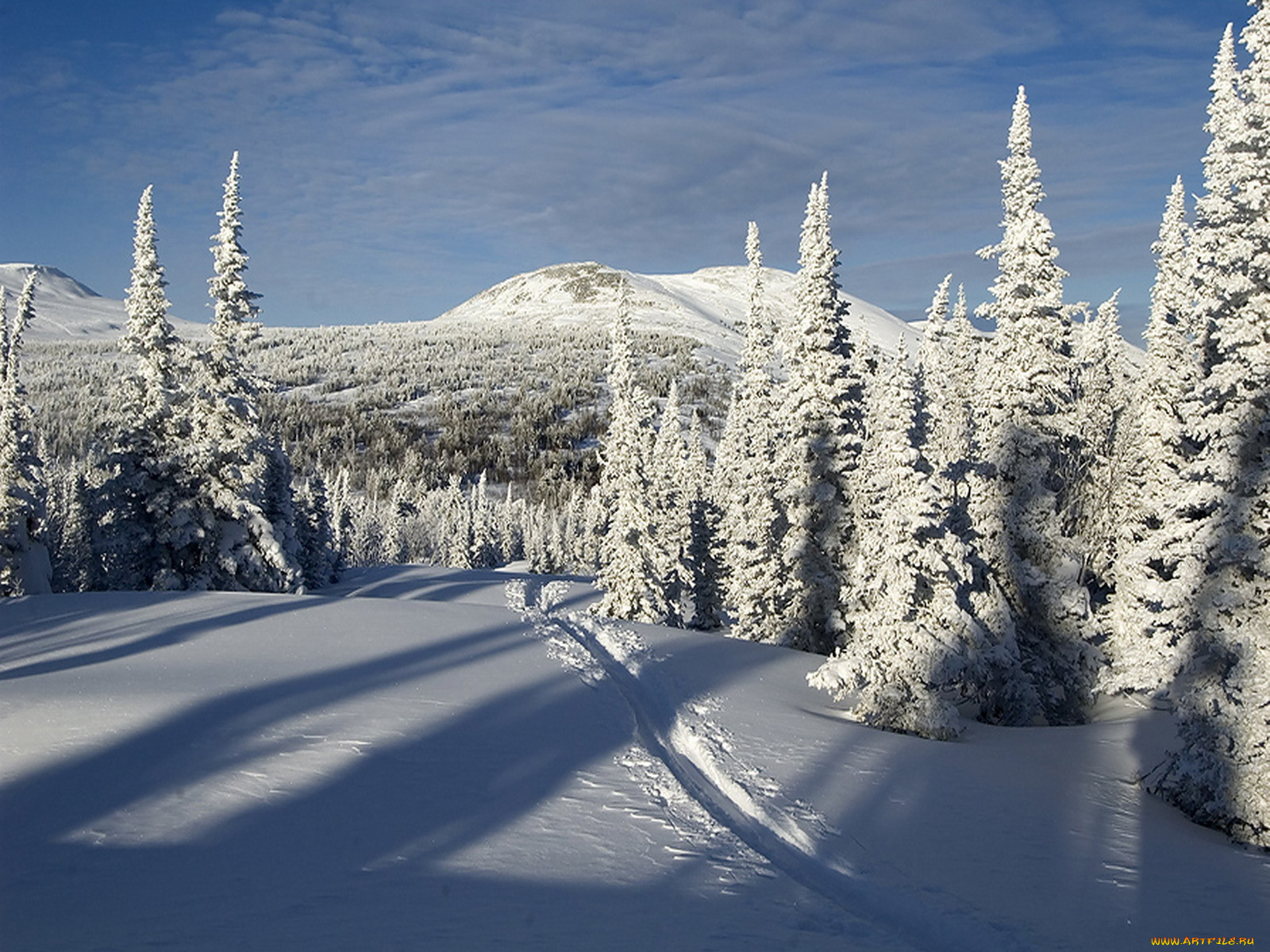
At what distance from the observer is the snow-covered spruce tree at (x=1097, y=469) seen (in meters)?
24.1

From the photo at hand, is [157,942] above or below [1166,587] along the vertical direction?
below

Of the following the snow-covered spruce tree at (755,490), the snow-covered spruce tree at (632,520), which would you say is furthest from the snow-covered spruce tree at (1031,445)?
the snow-covered spruce tree at (632,520)

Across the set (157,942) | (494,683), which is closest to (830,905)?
(157,942)

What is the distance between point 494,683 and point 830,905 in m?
9.76

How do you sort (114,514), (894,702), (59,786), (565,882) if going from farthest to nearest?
(114,514) → (894,702) → (59,786) → (565,882)

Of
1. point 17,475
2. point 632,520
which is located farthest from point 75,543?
point 632,520

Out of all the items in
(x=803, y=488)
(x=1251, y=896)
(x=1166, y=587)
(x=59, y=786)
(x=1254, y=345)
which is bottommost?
(x=1251, y=896)

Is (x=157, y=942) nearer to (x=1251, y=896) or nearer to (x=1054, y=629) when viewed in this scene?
(x=1251, y=896)

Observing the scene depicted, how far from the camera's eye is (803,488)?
25703 millimetres

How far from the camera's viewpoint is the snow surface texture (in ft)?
26.7

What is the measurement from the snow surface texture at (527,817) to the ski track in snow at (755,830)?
0.05 meters

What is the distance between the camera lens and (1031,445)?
20.3 metres

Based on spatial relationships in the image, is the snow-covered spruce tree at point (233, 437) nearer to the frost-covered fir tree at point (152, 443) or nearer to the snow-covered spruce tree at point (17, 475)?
the frost-covered fir tree at point (152, 443)

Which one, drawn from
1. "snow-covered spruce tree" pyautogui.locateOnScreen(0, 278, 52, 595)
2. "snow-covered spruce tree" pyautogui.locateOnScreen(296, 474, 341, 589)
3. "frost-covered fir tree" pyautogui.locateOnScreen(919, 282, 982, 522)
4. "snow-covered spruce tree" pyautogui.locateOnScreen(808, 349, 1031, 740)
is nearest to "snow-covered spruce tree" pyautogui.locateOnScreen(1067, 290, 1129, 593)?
"frost-covered fir tree" pyautogui.locateOnScreen(919, 282, 982, 522)
